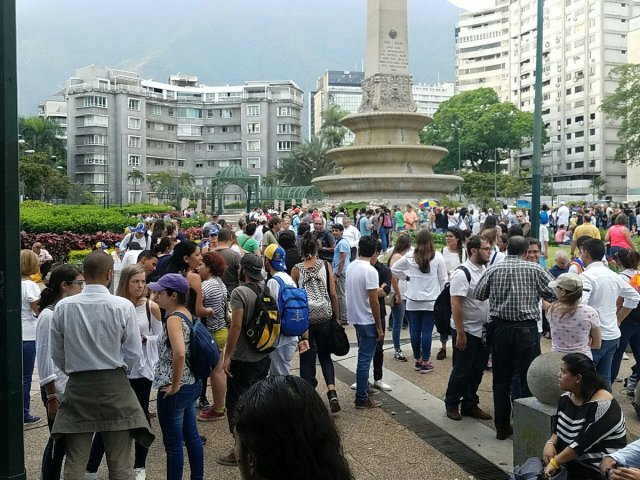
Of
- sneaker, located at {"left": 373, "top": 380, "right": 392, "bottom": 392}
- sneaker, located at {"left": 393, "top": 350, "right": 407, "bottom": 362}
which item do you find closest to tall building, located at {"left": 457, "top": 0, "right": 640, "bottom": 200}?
sneaker, located at {"left": 393, "top": 350, "right": 407, "bottom": 362}

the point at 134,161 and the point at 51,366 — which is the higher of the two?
the point at 134,161

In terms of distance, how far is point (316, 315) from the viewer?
7.05 metres

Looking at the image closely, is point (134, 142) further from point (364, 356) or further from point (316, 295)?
point (364, 356)

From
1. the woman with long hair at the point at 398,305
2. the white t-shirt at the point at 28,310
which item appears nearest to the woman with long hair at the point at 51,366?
the white t-shirt at the point at 28,310

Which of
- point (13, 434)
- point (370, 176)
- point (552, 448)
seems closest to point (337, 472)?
point (13, 434)

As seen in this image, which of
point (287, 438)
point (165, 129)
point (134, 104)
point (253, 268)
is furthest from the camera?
point (165, 129)

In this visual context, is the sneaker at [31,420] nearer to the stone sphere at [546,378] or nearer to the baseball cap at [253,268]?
the baseball cap at [253,268]

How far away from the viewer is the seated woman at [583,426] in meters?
4.38

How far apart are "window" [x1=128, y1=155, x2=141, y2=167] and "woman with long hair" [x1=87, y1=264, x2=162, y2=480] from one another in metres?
86.5

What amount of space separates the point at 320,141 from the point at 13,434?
3230 inches

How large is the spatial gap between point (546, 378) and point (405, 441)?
5.49 ft

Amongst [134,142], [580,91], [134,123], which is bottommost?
[134,142]

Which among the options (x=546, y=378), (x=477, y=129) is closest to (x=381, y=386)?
(x=546, y=378)

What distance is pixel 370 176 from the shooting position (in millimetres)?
35906
